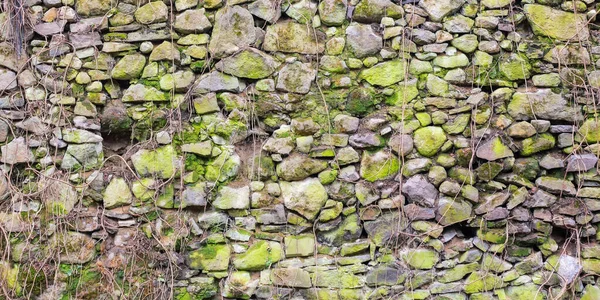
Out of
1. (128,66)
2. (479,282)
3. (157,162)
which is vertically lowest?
(479,282)

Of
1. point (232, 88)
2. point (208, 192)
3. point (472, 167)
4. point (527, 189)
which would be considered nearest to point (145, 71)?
point (232, 88)

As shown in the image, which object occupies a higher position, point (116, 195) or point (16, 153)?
point (16, 153)

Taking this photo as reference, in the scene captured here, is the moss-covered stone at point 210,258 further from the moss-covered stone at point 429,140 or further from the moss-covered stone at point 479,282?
the moss-covered stone at point 479,282

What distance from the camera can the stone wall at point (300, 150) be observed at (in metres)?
2.94

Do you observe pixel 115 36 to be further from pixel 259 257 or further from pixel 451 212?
pixel 451 212

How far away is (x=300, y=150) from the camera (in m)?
3.00

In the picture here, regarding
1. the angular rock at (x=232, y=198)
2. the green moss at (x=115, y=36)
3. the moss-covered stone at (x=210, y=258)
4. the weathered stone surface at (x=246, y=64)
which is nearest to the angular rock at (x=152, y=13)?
the green moss at (x=115, y=36)

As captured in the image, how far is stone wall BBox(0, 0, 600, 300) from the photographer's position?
2.94 m

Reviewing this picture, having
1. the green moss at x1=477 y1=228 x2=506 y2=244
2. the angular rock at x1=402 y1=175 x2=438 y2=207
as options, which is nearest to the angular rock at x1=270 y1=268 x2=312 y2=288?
the angular rock at x1=402 y1=175 x2=438 y2=207

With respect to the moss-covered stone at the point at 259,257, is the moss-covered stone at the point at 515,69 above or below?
above

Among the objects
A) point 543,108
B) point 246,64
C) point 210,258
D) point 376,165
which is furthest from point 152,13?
point 543,108

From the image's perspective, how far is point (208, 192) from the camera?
2.98m

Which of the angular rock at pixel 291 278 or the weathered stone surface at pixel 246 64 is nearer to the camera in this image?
the angular rock at pixel 291 278

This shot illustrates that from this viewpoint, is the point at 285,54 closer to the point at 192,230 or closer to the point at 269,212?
the point at 269,212
